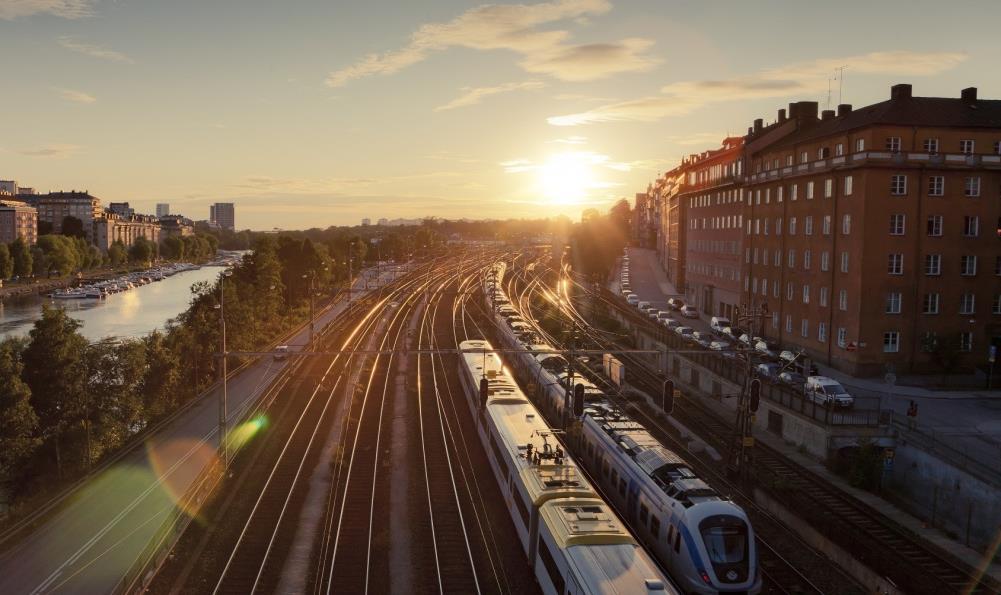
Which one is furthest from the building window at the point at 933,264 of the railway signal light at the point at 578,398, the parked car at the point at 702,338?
the railway signal light at the point at 578,398

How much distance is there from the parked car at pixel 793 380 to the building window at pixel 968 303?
918 cm

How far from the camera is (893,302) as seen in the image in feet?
127

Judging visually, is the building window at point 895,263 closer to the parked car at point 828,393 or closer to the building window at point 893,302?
the building window at point 893,302

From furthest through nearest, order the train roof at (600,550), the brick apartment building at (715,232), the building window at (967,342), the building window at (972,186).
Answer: the brick apartment building at (715,232) < the building window at (967,342) < the building window at (972,186) < the train roof at (600,550)

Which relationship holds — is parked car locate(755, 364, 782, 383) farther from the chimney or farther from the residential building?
the chimney

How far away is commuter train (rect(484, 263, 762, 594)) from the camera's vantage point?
16.8 m

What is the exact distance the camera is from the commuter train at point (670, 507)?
16828 mm

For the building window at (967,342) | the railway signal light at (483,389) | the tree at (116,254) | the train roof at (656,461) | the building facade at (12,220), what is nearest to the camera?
the train roof at (656,461)

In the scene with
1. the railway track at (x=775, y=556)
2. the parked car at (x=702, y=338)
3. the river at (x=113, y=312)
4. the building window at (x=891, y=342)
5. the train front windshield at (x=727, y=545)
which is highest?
the building window at (x=891, y=342)

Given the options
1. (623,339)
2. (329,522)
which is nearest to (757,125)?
(623,339)

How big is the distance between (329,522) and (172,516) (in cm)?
439

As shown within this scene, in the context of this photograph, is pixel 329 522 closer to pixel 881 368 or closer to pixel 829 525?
pixel 829 525

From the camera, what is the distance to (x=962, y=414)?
31.6 metres

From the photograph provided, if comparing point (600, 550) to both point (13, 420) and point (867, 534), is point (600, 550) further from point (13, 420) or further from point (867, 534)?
point (13, 420)
